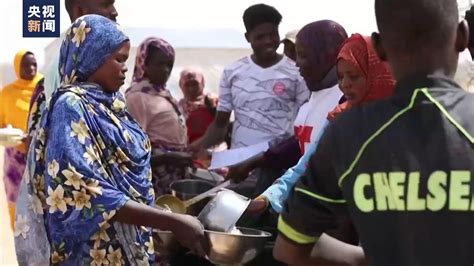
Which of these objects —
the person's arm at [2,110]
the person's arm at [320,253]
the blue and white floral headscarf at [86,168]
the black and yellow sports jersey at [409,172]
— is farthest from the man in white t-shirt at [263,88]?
the black and yellow sports jersey at [409,172]

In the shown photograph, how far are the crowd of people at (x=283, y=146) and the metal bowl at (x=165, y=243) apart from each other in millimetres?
231

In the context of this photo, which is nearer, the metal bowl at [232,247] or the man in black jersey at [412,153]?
the man in black jersey at [412,153]

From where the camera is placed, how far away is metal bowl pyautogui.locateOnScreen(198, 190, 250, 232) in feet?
11.2

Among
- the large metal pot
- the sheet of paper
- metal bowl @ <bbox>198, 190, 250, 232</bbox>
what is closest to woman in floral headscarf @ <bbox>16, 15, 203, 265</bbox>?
metal bowl @ <bbox>198, 190, 250, 232</bbox>

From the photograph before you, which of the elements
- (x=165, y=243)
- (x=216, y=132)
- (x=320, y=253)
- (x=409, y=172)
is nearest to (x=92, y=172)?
(x=165, y=243)

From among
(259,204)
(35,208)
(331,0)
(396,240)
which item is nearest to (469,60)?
(259,204)

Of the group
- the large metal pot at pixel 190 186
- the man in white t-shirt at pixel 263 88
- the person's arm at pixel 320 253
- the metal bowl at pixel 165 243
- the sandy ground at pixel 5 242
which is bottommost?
the sandy ground at pixel 5 242

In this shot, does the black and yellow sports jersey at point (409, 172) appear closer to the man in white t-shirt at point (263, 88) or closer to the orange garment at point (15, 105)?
the man in white t-shirt at point (263, 88)

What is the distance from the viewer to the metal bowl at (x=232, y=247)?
332cm

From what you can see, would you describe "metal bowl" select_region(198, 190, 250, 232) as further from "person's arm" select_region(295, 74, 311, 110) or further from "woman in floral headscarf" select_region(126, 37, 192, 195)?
"woman in floral headscarf" select_region(126, 37, 192, 195)

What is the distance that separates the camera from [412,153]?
175cm

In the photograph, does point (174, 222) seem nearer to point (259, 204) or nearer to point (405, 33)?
point (259, 204)

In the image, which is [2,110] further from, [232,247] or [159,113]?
[232,247]

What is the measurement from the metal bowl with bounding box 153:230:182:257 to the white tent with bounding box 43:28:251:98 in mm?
5949
